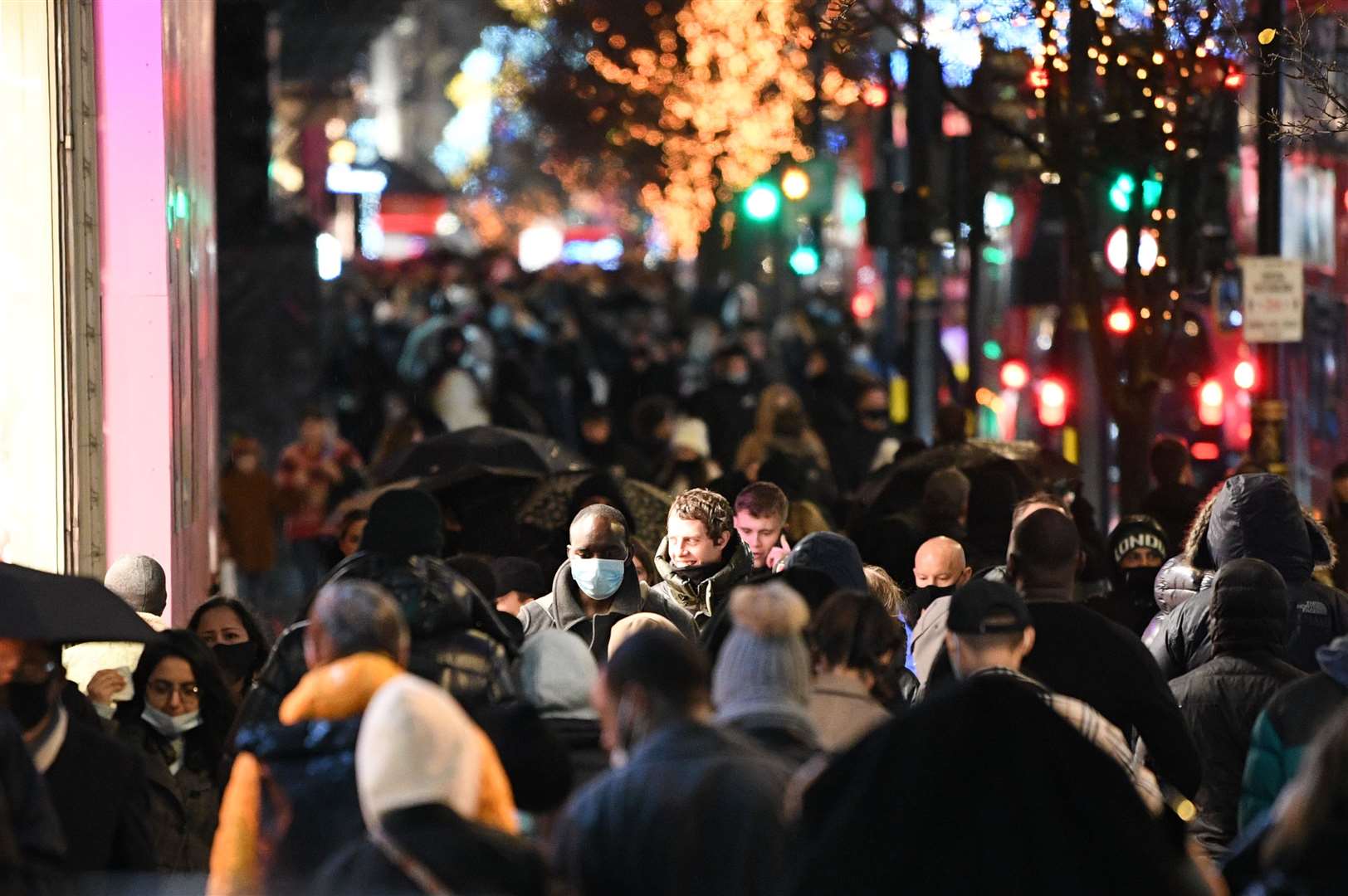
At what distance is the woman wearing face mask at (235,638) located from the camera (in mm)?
10289

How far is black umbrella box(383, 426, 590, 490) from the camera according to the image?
51.6ft

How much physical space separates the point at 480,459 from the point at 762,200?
16.6m

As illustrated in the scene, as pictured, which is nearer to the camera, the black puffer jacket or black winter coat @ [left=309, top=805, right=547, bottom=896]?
black winter coat @ [left=309, top=805, right=547, bottom=896]

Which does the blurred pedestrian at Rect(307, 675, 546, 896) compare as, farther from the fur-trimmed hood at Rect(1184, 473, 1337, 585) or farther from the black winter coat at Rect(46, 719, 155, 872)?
the fur-trimmed hood at Rect(1184, 473, 1337, 585)

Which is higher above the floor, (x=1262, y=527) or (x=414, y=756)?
(x=1262, y=527)

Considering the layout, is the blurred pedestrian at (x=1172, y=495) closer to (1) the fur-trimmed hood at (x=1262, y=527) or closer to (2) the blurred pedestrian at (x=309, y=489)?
(1) the fur-trimmed hood at (x=1262, y=527)

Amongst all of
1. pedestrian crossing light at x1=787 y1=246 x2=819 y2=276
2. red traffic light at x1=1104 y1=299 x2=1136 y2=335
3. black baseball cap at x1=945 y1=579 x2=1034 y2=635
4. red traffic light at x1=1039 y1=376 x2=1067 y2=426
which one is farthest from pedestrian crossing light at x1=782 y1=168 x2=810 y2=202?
black baseball cap at x1=945 y1=579 x2=1034 y2=635

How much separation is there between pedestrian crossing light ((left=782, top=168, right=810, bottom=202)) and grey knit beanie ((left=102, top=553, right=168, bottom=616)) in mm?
20808

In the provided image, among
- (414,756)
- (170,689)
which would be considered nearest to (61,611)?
(170,689)

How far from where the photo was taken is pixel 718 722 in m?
6.40

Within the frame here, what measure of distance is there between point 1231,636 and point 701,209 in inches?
1516

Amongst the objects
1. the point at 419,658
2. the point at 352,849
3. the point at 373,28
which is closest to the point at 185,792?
the point at 419,658

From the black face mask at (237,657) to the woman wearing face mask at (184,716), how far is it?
120cm

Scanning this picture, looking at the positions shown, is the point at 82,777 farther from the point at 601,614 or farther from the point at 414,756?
the point at 601,614
